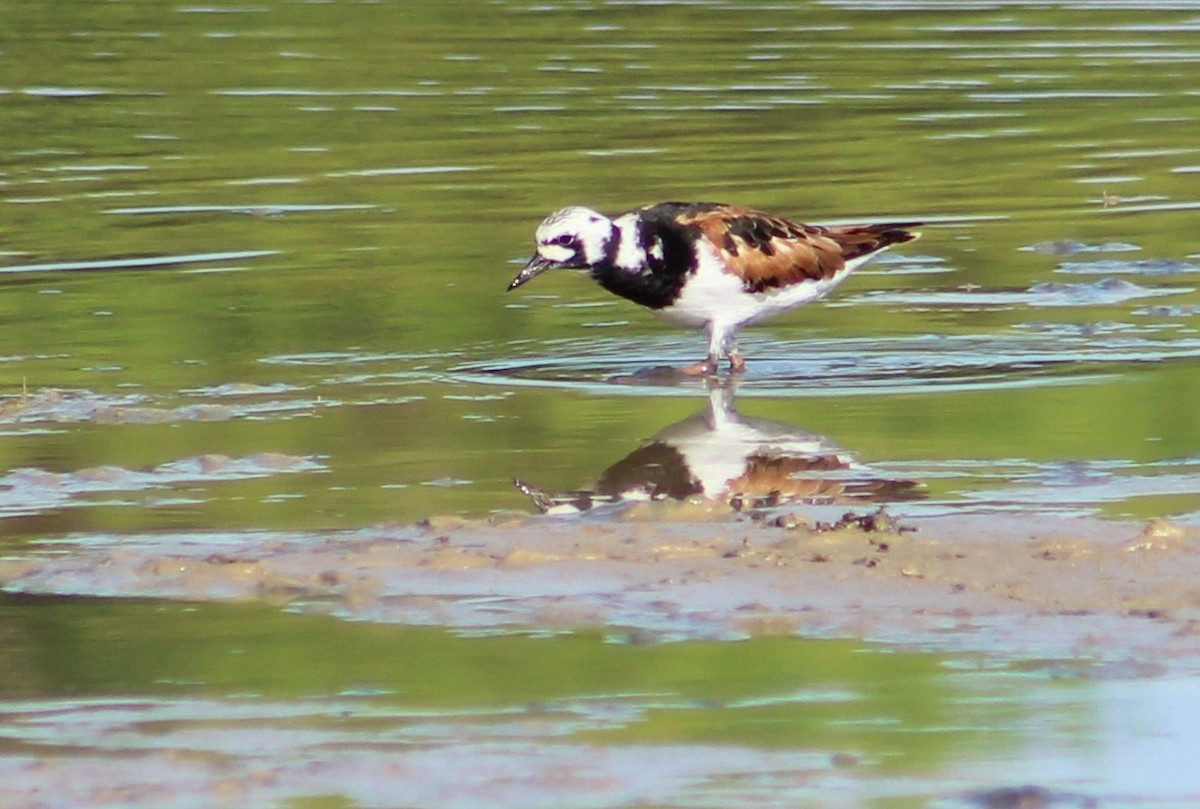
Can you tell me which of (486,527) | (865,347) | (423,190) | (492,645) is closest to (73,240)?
(423,190)

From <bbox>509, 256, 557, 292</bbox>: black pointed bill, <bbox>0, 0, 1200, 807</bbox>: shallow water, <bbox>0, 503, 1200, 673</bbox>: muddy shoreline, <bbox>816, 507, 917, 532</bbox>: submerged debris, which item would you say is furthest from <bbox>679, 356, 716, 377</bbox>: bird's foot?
<bbox>816, 507, 917, 532</bbox>: submerged debris

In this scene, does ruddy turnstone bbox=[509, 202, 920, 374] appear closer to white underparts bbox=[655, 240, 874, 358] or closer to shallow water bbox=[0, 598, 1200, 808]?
white underparts bbox=[655, 240, 874, 358]

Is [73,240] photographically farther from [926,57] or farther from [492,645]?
[926,57]

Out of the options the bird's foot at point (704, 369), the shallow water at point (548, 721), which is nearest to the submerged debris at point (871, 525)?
the shallow water at point (548, 721)

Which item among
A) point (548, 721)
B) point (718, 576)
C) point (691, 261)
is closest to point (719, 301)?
point (691, 261)

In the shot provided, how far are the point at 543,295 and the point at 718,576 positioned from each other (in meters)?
6.26

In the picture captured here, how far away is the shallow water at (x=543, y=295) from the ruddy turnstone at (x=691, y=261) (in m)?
A: 0.30

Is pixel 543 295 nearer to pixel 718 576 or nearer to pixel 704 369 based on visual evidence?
pixel 704 369

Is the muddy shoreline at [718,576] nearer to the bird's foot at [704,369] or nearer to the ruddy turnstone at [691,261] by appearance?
the bird's foot at [704,369]

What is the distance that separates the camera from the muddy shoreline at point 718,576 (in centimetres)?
645

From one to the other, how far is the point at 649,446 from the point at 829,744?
143 inches

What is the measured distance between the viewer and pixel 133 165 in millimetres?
17391

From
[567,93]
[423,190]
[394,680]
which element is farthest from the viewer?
[567,93]

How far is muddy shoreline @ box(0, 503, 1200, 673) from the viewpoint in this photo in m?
6.45
